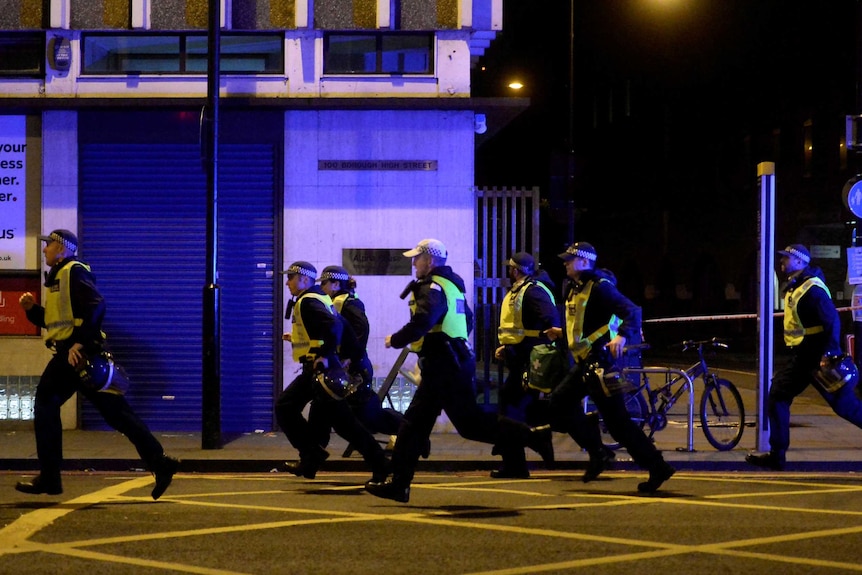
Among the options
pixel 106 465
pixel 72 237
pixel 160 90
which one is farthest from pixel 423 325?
pixel 160 90

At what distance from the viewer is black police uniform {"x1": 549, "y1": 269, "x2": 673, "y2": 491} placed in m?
8.83

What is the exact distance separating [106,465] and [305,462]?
7.87 ft

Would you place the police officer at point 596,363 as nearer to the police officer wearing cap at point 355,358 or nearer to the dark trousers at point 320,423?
the dark trousers at point 320,423

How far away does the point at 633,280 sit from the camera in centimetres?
4538

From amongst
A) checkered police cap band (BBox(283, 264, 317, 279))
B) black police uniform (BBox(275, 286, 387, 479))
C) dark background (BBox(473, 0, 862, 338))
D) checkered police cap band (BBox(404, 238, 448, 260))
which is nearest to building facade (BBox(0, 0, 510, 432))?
checkered police cap band (BBox(283, 264, 317, 279))

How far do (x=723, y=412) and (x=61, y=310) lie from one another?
6459 mm

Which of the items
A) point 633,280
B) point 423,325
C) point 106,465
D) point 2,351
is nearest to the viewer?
point 423,325

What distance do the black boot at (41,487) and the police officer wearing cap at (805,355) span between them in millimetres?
5594

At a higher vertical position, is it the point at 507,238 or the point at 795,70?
the point at 795,70

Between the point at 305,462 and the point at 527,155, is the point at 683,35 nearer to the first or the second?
the point at 527,155

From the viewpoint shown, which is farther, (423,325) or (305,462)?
(305,462)

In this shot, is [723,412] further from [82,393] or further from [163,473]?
[82,393]

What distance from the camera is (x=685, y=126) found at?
41531mm

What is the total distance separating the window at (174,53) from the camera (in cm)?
1377
